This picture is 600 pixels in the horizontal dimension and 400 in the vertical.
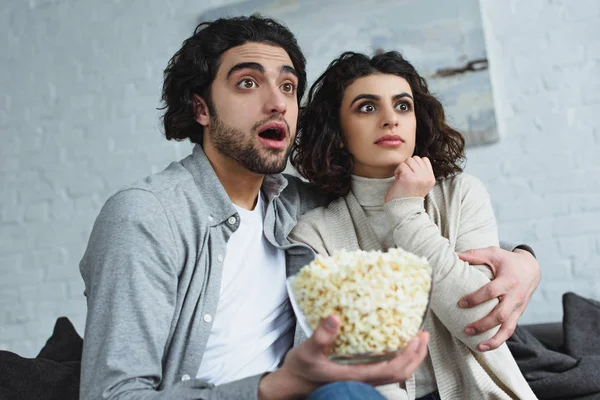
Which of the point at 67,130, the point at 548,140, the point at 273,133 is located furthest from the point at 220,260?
the point at 67,130

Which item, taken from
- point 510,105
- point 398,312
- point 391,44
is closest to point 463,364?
point 398,312

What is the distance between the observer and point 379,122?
61.1 inches

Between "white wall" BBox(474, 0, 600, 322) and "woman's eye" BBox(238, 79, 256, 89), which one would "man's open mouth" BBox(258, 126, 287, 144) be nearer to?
"woman's eye" BBox(238, 79, 256, 89)

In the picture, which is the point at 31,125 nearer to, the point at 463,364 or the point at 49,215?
the point at 49,215

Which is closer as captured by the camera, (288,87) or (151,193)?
(151,193)

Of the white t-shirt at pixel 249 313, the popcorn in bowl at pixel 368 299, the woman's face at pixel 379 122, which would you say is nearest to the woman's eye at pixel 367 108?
the woman's face at pixel 379 122

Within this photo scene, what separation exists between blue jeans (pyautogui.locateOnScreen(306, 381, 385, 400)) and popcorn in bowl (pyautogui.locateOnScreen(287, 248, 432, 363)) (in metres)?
0.05

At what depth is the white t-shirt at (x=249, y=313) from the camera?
1.31 metres

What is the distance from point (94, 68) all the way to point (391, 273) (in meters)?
2.43

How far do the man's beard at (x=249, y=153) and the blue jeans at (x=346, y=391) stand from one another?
662 mm

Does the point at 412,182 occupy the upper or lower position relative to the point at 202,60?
lower

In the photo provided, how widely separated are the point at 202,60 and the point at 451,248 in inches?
30.0

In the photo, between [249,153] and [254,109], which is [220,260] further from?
[254,109]

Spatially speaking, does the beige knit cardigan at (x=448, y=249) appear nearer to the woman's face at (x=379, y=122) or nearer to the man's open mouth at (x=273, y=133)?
the woman's face at (x=379, y=122)
